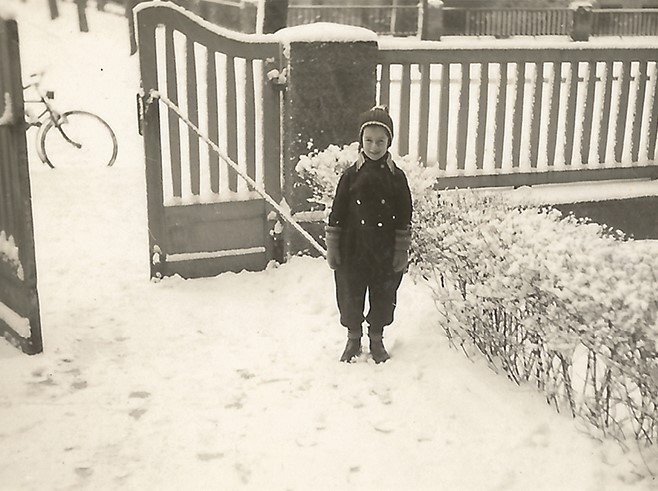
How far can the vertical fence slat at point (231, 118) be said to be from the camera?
664 centimetres

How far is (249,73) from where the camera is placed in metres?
6.68

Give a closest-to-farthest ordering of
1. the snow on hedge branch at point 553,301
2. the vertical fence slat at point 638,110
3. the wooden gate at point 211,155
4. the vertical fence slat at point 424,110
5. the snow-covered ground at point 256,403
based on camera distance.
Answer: the snow on hedge branch at point 553,301, the snow-covered ground at point 256,403, the wooden gate at point 211,155, the vertical fence slat at point 424,110, the vertical fence slat at point 638,110

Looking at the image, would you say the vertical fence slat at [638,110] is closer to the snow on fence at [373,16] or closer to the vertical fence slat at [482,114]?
the vertical fence slat at [482,114]

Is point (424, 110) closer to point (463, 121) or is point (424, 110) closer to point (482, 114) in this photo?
point (463, 121)

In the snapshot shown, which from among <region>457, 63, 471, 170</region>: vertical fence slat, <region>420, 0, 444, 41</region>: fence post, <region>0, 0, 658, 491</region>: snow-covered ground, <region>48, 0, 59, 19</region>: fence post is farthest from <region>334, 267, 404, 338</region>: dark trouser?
<region>48, 0, 59, 19</region>: fence post

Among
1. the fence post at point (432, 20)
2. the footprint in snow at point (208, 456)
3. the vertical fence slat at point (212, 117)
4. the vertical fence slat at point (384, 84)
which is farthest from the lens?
the fence post at point (432, 20)

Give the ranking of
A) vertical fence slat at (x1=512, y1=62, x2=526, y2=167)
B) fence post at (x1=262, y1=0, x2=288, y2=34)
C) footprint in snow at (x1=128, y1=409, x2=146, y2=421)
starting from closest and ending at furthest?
footprint in snow at (x1=128, y1=409, x2=146, y2=421) → vertical fence slat at (x1=512, y1=62, x2=526, y2=167) → fence post at (x1=262, y1=0, x2=288, y2=34)

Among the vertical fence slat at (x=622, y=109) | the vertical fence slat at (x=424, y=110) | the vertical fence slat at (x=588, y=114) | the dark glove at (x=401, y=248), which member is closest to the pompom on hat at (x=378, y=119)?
the dark glove at (x=401, y=248)

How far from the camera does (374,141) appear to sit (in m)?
4.78

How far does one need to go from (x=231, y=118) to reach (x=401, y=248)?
2.51m

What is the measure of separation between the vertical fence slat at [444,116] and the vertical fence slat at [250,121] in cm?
181

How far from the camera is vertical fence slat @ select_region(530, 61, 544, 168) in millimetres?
7773

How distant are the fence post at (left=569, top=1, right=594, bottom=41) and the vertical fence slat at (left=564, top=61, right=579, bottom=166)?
17698 mm

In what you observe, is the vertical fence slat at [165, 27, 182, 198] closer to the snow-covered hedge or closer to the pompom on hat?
the snow-covered hedge
